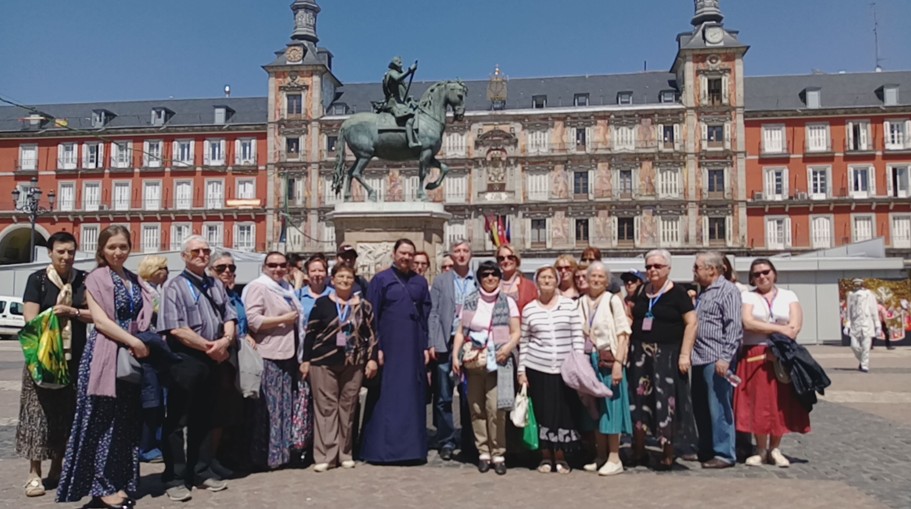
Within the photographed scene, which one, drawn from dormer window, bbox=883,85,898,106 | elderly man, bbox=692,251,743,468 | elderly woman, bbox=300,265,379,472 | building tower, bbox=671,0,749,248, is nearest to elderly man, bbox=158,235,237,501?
elderly woman, bbox=300,265,379,472

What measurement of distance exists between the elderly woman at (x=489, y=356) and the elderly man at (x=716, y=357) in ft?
5.43

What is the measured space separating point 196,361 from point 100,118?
173ft

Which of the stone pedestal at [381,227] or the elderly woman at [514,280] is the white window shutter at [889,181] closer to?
the stone pedestal at [381,227]

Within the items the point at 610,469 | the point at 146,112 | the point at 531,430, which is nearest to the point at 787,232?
the point at 610,469

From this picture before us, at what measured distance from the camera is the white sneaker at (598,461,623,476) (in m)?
5.76

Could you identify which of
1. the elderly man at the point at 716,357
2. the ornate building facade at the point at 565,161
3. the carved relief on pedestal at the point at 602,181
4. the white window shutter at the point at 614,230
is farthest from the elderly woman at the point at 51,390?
the carved relief on pedestal at the point at 602,181

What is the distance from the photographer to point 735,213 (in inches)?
1769

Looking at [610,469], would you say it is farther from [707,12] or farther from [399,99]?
[707,12]

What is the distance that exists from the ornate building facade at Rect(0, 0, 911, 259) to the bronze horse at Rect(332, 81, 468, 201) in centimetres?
3448

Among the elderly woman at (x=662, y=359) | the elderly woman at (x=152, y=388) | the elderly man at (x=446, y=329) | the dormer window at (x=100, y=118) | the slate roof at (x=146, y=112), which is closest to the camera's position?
the elderly woman at (x=152, y=388)

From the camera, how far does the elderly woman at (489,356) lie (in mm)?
5781

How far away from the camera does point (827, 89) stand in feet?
155

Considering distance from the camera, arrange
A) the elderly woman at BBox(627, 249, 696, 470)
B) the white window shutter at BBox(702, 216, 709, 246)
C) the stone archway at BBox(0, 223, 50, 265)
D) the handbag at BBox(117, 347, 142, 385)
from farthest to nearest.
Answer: the stone archway at BBox(0, 223, 50, 265) → the white window shutter at BBox(702, 216, 709, 246) → the elderly woman at BBox(627, 249, 696, 470) → the handbag at BBox(117, 347, 142, 385)

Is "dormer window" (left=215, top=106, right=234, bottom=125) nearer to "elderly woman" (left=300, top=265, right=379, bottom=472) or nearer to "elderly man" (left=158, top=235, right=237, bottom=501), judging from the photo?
"elderly woman" (left=300, top=265, right=379, bottom=472)
